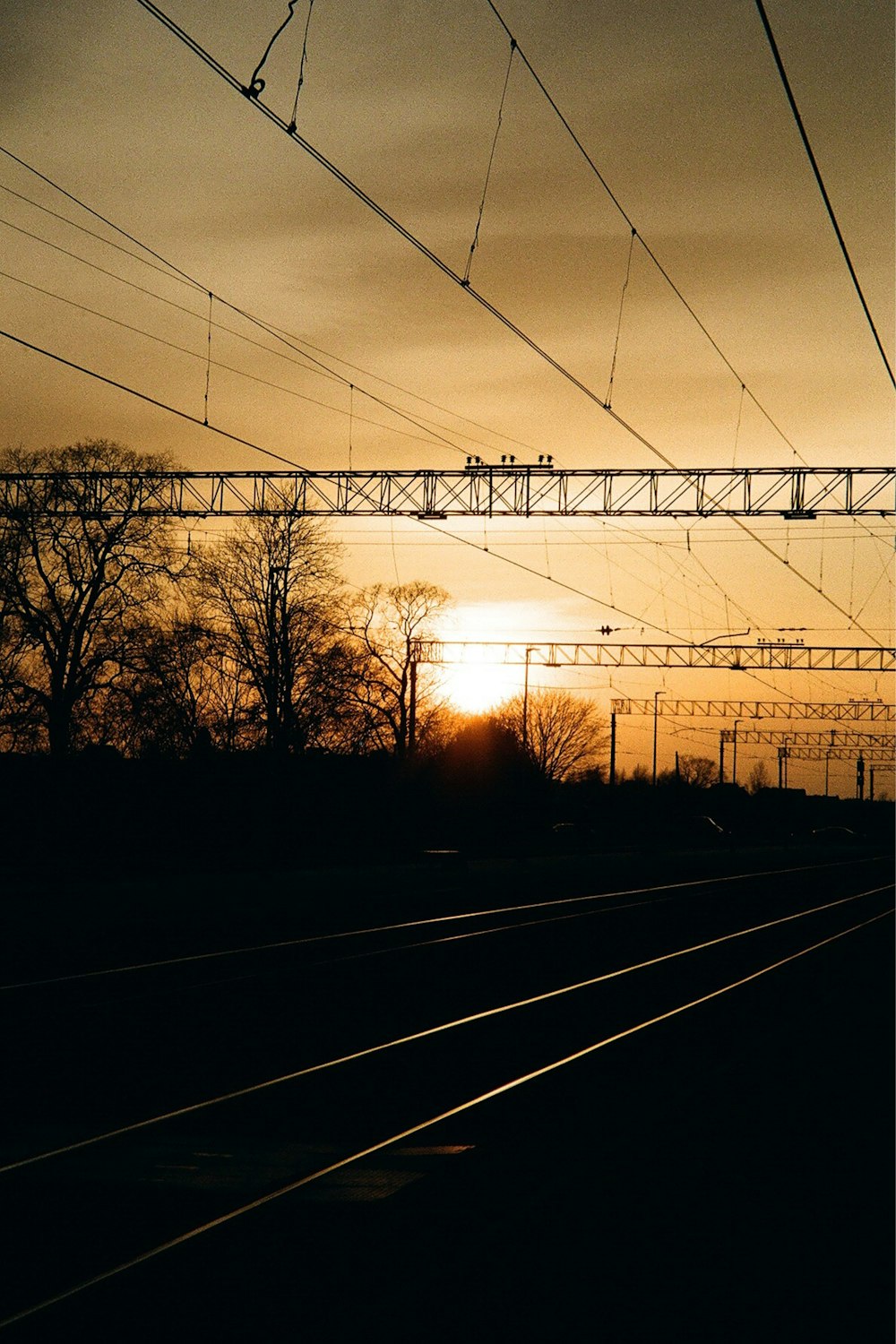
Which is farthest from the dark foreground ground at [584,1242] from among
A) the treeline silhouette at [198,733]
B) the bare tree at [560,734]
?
the bare tree at [560,734]

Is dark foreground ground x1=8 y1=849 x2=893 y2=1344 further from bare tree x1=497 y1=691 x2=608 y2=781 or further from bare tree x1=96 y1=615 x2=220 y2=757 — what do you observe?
bare tree x1=497 y1=691 x2=608 y2=781

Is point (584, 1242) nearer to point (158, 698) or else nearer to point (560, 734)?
point (158, 698)

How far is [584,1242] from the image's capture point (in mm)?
7086

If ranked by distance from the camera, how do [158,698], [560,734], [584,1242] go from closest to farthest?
1. [584,1242]
2. [158,698]
3. [560,734]

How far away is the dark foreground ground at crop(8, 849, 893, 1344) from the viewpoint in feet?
19.4

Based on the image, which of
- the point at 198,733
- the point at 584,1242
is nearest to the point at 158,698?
the point at 198,733

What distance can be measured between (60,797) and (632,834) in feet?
157

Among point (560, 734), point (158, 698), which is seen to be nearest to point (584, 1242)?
point (158, 698)

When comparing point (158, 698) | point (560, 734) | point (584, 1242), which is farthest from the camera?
point (560, 734)

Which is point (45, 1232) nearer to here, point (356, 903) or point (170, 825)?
point (356, 903)

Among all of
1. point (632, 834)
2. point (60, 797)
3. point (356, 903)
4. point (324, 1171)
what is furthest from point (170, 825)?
point (632, 834)

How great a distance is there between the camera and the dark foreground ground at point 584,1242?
19.4 feet

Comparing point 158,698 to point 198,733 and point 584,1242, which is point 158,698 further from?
point 584,1242

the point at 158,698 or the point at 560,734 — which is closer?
the point at 158,698
